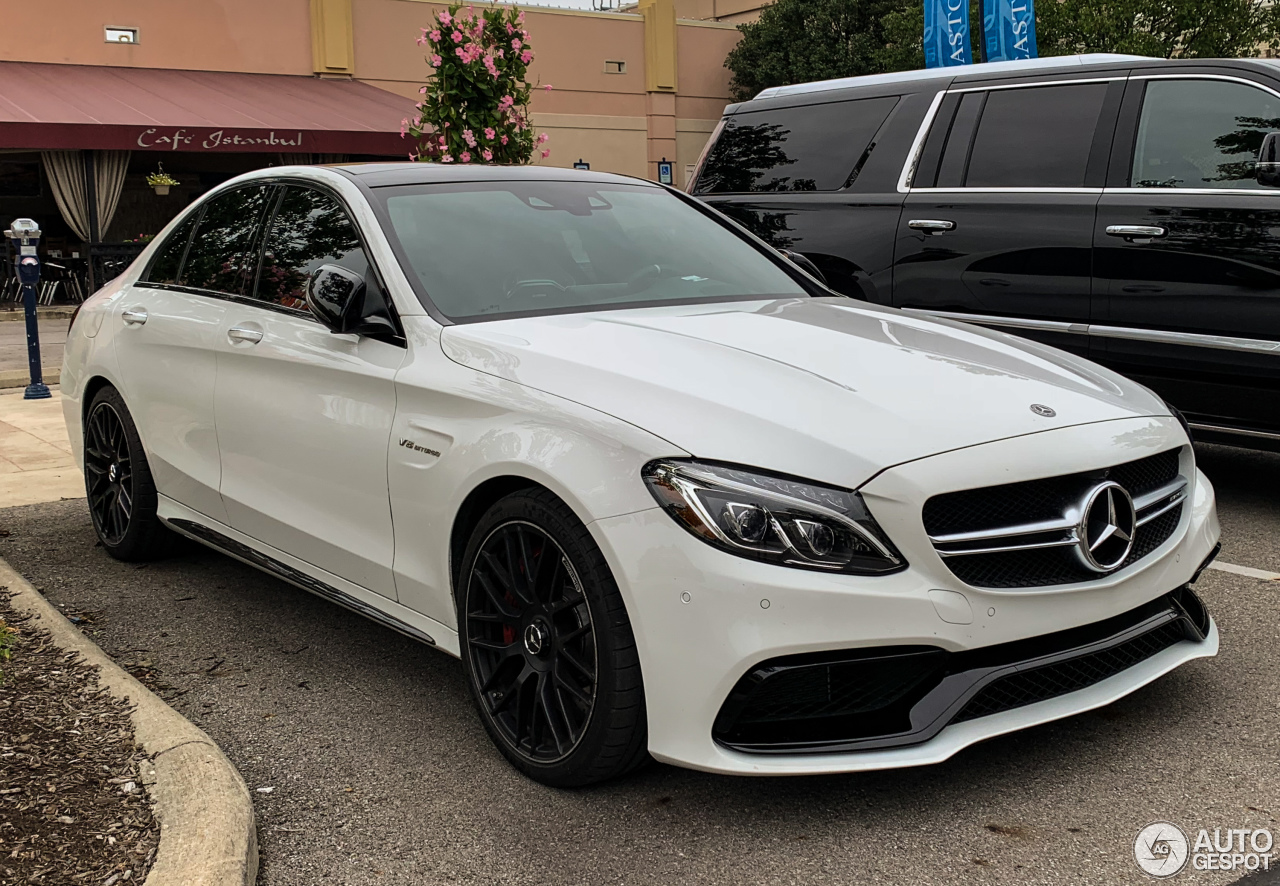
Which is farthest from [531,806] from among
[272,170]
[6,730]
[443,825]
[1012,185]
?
[1012,185]

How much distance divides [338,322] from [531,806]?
152 cm

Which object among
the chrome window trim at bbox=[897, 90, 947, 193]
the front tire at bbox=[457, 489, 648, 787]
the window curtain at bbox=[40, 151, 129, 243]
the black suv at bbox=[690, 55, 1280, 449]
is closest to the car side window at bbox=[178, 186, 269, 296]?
the front tire at bbox=[457, 489, 648, 787]

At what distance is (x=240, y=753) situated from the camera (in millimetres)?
3520

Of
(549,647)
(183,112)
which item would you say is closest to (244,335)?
(549,647)

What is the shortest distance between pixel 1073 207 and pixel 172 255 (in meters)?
3.89

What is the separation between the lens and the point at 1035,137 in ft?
20.0

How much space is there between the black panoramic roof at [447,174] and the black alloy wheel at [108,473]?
1641mm

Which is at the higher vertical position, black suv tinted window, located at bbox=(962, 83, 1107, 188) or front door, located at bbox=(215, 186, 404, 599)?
black suv tinted window, located at bbox=(962, 83, 1107, 188)

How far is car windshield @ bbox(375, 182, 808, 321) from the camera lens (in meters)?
3.89

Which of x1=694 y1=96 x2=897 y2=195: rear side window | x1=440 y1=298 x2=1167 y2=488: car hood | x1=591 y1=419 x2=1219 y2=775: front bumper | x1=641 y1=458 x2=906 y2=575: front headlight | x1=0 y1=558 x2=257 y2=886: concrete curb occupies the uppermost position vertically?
x1=694 y1=96 x2=897 y2=195: rear side window

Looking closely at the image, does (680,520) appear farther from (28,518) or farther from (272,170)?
(28,518)

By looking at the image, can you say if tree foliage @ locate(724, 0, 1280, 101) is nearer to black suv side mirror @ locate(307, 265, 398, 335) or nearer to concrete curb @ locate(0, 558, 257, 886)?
black suv side mirror @ locate(307, 265, 398, 335)

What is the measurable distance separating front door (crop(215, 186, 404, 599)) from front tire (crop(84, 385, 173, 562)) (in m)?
0.82

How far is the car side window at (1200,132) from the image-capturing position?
545cm
